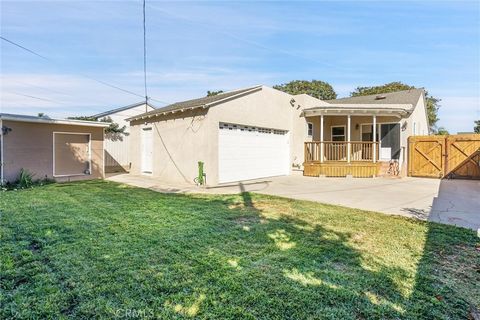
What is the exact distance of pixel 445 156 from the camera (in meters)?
13.5

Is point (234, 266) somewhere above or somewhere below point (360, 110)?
below

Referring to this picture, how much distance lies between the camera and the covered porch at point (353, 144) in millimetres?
13594

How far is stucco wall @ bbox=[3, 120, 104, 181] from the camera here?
1038 centimetres

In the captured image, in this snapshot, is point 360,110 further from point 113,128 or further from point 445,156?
point 113,128

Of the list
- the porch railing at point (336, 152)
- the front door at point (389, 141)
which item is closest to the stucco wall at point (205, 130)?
the porch railing at point (336, 152)

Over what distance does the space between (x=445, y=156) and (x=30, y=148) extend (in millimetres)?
18712

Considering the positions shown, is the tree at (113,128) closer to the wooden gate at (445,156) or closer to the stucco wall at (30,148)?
the stucco wall at (30,148)

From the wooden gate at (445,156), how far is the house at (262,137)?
618mm

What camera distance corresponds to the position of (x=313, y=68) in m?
22.5

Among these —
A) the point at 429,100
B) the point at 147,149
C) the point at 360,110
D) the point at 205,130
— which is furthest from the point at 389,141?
the point at 429,100

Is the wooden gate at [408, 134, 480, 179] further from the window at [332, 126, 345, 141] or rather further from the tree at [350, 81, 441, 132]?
the tree at [350, 81, 441, 132]

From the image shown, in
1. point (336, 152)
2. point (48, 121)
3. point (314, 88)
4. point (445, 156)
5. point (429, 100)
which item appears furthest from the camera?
point (314, 88)

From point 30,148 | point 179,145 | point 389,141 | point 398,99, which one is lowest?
point 30,148

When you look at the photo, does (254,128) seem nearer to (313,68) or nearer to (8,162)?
(8,162)
